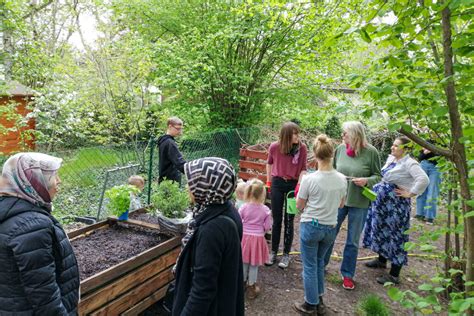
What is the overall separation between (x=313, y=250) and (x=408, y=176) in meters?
1.71

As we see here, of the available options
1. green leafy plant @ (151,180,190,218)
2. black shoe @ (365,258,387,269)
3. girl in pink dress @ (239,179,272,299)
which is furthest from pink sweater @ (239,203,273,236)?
black shoe @ (365,258,387,269)

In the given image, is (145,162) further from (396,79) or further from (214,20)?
(396,79)

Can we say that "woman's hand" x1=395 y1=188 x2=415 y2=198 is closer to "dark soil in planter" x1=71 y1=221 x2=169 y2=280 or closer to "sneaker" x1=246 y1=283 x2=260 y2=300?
"sneaker" x1=246 y1=283 x2=260 y2=300

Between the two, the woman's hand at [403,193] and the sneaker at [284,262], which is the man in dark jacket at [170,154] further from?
the woman's hand at [403,193]

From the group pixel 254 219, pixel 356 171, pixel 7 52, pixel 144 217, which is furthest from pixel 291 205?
pixel 7 52

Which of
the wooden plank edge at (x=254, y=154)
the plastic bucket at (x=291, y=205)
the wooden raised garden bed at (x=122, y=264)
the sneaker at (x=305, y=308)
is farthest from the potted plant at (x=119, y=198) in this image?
the wooden plank edge at (x=254, y=154)

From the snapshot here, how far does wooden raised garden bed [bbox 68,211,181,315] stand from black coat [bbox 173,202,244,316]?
88cm

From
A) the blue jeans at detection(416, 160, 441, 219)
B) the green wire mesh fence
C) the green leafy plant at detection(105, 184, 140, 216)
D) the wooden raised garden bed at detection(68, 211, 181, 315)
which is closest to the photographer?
the wooden raised garden bed at detection(68, 211, 181, 315)

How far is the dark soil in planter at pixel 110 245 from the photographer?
9.28 feet

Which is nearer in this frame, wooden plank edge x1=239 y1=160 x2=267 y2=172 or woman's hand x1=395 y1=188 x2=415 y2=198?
woman's hand x1=395 y1=188 x2=415 y2=198

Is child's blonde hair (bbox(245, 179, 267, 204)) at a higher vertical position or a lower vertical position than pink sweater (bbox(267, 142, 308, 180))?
lower

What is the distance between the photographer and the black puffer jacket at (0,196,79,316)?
172cm

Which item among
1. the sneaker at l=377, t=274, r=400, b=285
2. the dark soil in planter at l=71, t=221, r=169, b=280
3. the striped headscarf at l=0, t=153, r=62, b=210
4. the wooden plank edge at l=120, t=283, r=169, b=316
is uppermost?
the striped headscarf at l=0, t=153, r=62, b=210

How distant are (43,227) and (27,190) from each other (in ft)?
0.73
